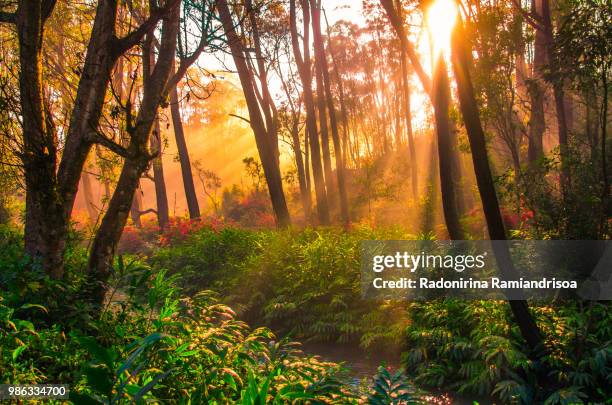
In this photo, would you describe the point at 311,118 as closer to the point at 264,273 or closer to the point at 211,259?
the point at 211,259

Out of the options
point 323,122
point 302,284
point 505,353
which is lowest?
point 505,353

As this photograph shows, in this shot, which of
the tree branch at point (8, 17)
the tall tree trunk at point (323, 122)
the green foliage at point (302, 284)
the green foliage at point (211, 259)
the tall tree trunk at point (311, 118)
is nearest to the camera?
the tree branch at point (8, 17)

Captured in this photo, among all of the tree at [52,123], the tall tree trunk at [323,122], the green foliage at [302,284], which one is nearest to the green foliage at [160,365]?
the tree at [52,123]

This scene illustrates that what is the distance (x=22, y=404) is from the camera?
10.0ft

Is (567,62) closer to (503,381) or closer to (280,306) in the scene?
(503,381)

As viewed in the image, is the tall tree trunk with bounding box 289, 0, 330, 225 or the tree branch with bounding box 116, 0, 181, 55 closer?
the tree branch with bounding box 116, 0, 181, 55

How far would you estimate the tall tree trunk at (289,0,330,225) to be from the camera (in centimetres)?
1830

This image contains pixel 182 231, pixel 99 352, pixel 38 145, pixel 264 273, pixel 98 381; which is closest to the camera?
pixel 98 381

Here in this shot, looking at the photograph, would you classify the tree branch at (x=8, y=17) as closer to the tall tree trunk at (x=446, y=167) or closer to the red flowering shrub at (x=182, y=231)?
the tall tree trunk at (x=446, y=167)

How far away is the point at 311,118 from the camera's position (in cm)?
1952

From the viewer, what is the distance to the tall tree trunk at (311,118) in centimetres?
1830

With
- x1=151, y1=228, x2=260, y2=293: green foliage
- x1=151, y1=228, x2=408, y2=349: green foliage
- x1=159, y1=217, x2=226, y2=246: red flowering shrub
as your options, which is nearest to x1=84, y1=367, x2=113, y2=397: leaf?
x1=151, y1=228, x2=408, y2=349: green foliage

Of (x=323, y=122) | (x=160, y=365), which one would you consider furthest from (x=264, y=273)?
(x=323, y=122)

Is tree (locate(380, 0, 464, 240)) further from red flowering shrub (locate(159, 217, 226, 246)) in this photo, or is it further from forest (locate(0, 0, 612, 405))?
red flowering shrub (locate(159, 217, 226, 246))
